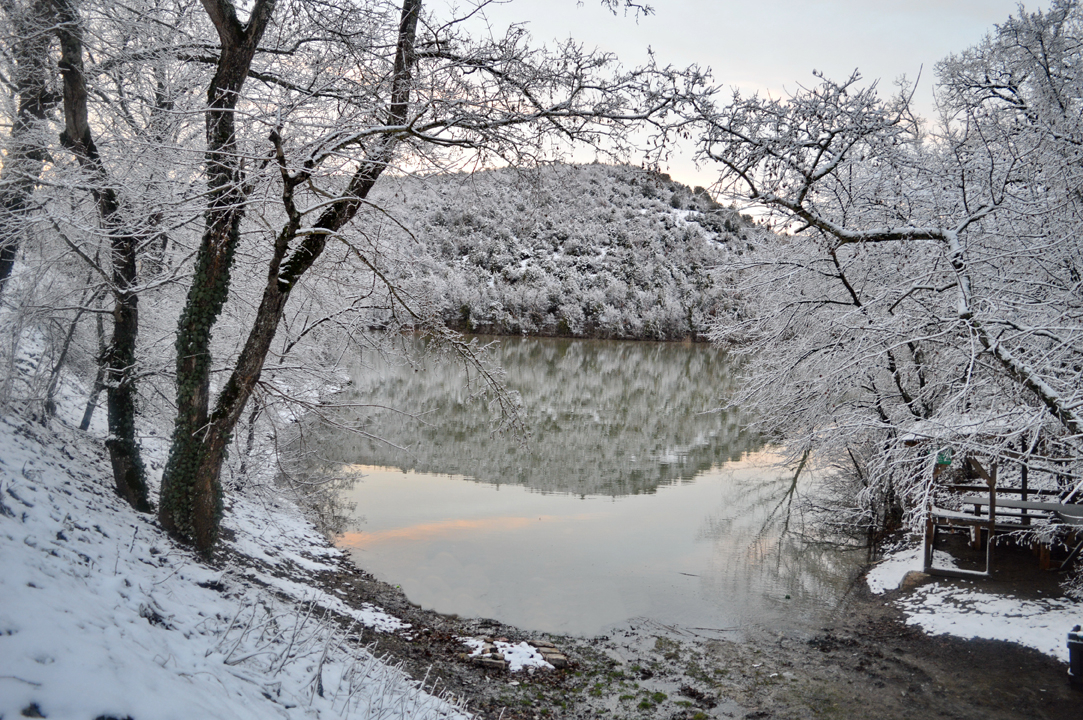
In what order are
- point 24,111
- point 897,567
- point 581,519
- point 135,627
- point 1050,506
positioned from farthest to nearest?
point 581,519, point 897,567, point 1050,506, point 24,111, point 135,627

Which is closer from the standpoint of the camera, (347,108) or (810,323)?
(347,108)

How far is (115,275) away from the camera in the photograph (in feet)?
23.3

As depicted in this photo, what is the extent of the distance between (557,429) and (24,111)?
15.6 m

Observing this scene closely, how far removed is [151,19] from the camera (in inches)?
247

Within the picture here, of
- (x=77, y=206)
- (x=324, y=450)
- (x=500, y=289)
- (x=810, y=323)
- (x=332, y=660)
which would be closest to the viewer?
(x=332, y=660)

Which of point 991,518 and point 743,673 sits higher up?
point 991,518

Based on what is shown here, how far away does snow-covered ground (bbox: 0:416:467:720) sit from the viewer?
2.75 metres

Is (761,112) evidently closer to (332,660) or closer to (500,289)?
(332,660)

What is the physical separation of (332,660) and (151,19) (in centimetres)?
605

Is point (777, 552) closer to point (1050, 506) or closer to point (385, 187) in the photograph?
point (1050, 506)

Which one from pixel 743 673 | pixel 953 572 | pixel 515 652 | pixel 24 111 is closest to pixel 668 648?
pixel 743 673

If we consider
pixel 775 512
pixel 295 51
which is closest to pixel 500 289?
pixel 775 512

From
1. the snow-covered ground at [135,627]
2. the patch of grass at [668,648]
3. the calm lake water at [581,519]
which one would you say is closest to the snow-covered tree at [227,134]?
the snow-covered ground at [135,627]

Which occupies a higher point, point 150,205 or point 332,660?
point 150,205
